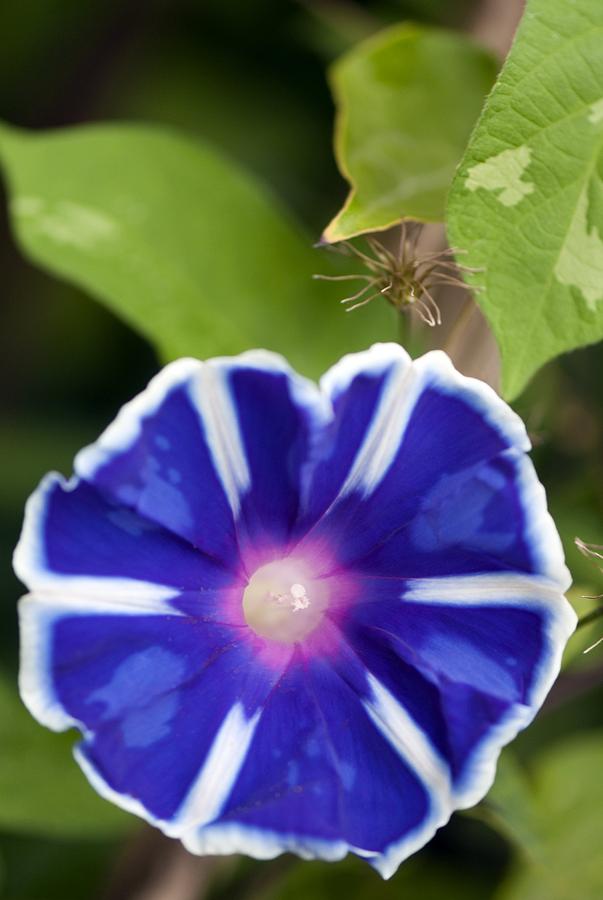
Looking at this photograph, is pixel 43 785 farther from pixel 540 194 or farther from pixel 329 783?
pixel 540 194

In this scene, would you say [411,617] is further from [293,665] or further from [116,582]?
[116,582]

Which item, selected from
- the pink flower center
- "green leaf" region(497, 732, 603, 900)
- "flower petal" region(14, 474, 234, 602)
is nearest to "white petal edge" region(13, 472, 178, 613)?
"flower petal" region(14, 474, 234, 602)

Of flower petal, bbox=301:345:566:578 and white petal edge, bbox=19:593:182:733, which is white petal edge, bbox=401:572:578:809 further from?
white petal edge, bbox=19:593:182:733

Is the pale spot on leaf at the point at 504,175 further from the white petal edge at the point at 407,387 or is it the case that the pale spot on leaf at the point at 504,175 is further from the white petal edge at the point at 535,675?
the white petal edge at the point at 535,675

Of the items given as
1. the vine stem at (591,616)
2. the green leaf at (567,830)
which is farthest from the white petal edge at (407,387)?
the green leaf at (567,830)

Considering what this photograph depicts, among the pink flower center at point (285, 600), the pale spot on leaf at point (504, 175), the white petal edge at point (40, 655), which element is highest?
the pale spot on leaf at point (504, 175)

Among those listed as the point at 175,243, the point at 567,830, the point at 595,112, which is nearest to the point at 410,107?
the point at 175,243

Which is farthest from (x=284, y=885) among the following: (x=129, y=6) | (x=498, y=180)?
(x=129, y=6)
